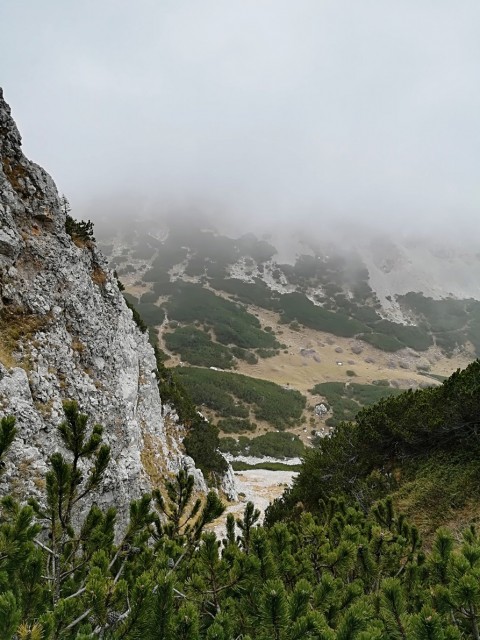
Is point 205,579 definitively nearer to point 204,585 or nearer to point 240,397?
point 204,585

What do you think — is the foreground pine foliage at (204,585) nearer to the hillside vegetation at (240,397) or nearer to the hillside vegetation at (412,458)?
the hillside vegetation at (412,458)

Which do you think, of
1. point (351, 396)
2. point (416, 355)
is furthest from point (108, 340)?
point (416, 355)

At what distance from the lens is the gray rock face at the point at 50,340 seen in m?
9.56

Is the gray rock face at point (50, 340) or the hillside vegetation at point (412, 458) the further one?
the hillside vegetation at point (412, 458)

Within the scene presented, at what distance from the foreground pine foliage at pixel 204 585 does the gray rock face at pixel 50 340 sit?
231 inches

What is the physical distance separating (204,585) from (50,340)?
34.6 feet

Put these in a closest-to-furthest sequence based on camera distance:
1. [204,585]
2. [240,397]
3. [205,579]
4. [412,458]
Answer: [204,585], [205,579], [412,458], [240,397]

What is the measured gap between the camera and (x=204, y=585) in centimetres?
346

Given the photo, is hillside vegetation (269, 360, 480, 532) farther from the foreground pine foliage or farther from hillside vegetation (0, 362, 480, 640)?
the foreground pine foliage

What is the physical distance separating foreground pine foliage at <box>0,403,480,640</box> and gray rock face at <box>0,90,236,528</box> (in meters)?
5.86

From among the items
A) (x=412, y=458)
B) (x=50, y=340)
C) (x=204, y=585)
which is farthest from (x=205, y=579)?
(x=412, y=458)

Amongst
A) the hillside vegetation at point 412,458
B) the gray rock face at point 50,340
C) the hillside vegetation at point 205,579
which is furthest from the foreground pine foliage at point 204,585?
the hillside vegetation at point 412,458

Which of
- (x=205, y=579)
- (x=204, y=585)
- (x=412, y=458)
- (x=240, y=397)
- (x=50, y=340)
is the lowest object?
(x=240, y=397)

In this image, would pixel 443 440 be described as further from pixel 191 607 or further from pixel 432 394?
pixel 191 607
